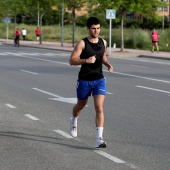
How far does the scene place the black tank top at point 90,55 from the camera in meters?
8.12

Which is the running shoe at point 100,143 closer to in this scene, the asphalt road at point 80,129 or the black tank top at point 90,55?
the asphalt road at point 80,129

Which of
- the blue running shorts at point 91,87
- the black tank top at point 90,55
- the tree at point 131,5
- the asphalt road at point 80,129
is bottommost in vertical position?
the asphalt road at point 80,129

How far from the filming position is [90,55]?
8.12 meters

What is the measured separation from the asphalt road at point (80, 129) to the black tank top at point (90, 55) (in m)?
1.01

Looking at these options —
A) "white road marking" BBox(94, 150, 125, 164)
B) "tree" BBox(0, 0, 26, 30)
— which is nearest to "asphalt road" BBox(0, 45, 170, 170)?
"white road marking" BBox(94, 150, 125, 164)

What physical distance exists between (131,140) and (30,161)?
6.75 feet

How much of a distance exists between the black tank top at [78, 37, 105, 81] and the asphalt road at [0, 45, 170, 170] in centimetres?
101

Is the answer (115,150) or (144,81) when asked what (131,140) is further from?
(144,81)

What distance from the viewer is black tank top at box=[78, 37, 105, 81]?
8.12m

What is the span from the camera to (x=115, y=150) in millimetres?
7938

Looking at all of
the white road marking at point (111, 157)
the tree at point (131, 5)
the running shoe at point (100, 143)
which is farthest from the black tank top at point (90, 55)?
the tree at point (131, 5)

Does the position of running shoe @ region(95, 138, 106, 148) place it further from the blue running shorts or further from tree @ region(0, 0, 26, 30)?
tree @ region(0, 0, 26, 30)

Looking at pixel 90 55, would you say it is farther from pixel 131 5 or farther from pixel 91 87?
pixel 131 5

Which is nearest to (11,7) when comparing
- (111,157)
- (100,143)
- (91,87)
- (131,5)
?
(131,5)
